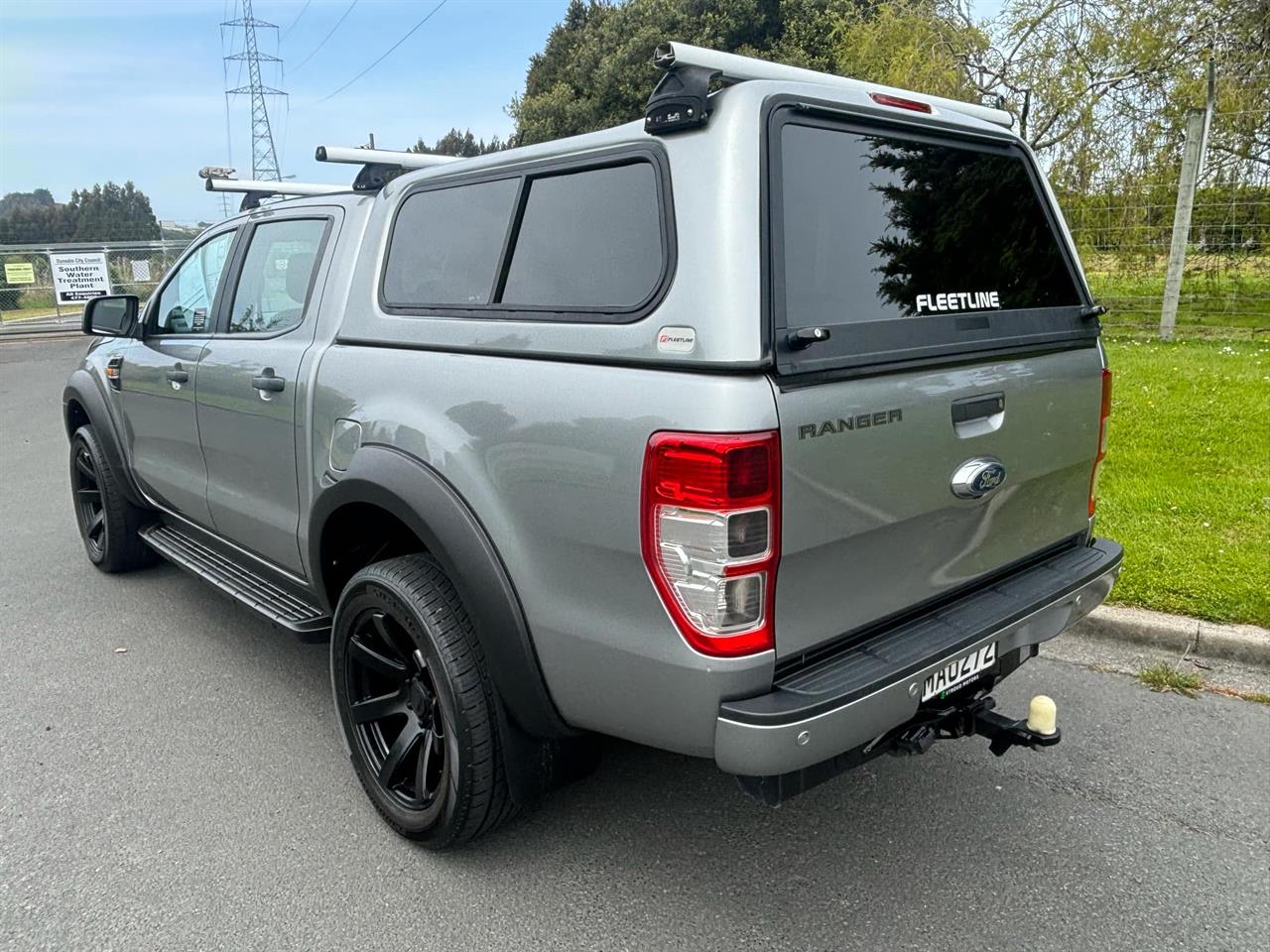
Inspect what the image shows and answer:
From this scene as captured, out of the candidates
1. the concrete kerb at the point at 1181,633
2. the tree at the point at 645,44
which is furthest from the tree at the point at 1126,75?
the tree at the point at 645,44

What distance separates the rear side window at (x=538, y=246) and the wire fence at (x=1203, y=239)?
10.7 m

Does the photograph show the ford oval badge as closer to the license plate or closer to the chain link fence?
the license plate

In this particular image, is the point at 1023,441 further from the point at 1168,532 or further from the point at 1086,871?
A: the point at 1168,532

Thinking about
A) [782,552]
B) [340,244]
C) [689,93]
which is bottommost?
[782,552]

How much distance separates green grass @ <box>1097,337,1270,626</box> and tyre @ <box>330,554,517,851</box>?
10.0 feet

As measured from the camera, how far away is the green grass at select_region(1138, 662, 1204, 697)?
12.3 feet

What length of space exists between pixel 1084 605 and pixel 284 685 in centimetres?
302

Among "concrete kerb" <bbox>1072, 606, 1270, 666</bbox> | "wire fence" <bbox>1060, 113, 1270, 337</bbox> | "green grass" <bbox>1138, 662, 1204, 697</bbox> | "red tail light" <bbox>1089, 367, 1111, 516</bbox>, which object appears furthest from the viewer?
"wire fence" <bbox>1060, 113, 1270, 337</bbox>

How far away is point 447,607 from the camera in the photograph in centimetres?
266

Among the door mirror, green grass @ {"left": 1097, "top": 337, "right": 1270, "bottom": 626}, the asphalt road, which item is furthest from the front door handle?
green grass @ {"left": 1097, "top": 337, "right": 1270, "bottom": 626}

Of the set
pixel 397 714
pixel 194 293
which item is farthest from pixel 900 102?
pixel 194 293

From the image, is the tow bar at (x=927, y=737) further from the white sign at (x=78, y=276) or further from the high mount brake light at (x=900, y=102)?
the white sign at (x=78, y=276)

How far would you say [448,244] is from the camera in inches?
116

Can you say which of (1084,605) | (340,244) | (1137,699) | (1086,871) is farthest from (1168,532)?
(340,244)
